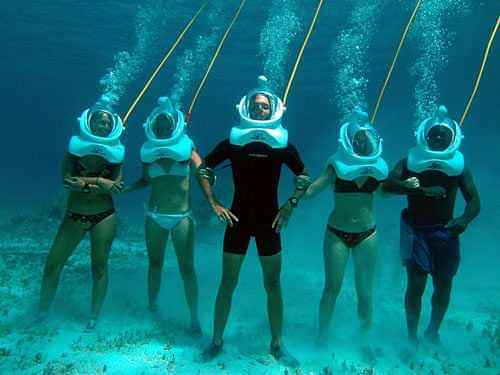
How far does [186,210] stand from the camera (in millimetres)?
6277

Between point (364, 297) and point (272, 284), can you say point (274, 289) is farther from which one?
point (364, 297)

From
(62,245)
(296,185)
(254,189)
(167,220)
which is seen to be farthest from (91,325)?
(296,185)

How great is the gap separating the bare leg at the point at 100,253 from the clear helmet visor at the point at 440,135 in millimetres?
4554

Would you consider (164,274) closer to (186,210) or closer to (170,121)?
(186,210)

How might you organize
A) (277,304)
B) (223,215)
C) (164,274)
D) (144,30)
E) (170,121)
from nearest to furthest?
(223,215)
(277,304)
(170,121)
(164,274)
(144,30)

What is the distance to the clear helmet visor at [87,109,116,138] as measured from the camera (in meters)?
5.90

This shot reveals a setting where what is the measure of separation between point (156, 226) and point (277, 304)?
2016 millimetres

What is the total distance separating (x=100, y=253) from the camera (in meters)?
6.15

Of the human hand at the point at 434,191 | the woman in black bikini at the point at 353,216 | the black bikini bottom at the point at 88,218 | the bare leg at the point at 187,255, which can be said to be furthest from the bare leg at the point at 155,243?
the human hand at the point at 434,191

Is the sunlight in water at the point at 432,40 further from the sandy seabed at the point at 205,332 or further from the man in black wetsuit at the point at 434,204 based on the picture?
the man in black wetsuit at the point at 434,204

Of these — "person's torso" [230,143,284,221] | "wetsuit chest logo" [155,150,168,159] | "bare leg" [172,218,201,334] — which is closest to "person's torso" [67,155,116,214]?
"wetsuit chest logo" [155,150,168,159]

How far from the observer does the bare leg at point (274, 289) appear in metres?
5.42

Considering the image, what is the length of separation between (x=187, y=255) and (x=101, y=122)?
7.20ft

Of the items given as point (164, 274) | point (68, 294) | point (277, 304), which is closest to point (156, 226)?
point (277, 304)
